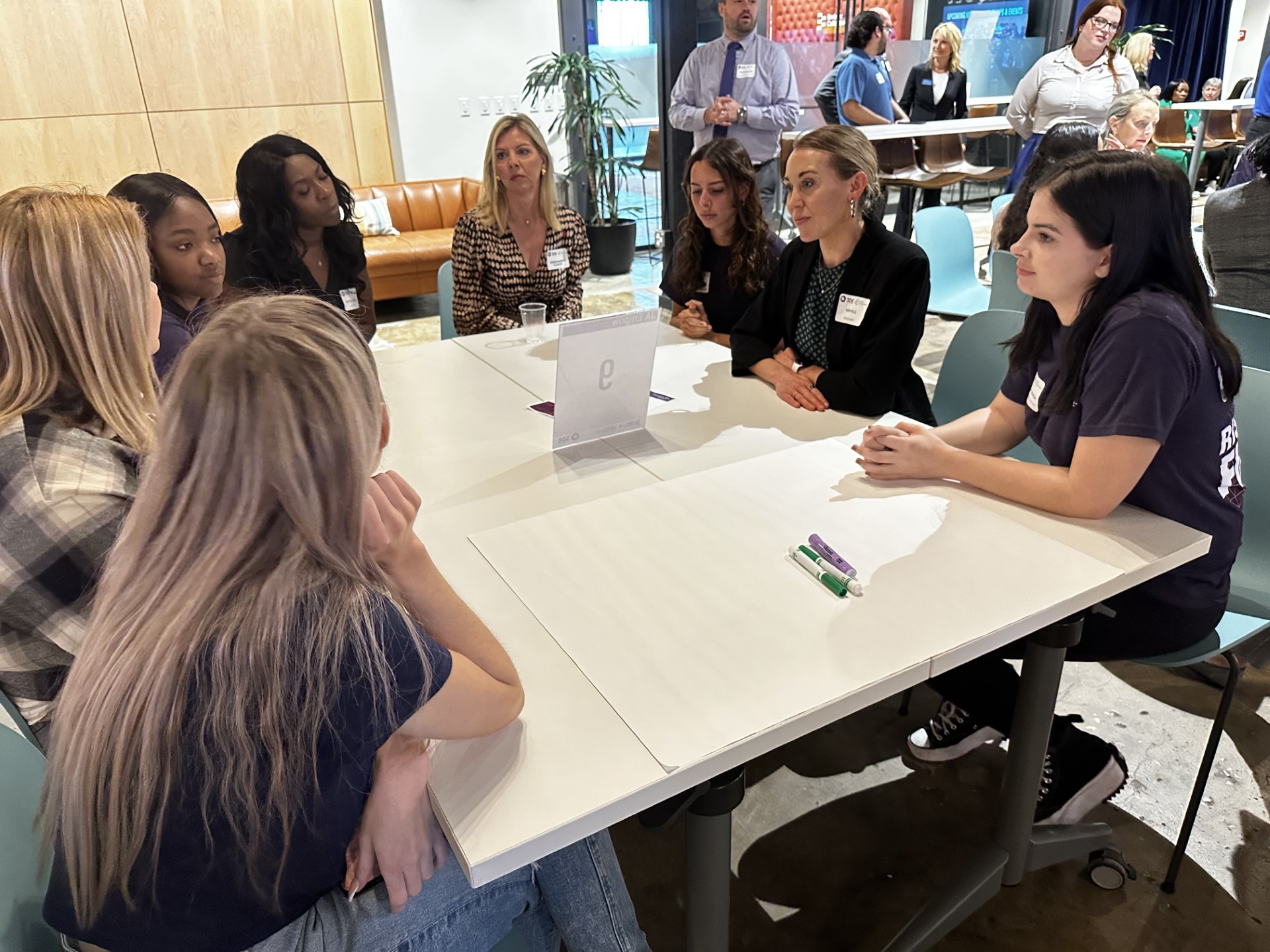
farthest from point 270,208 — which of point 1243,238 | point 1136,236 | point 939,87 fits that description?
point 939,87

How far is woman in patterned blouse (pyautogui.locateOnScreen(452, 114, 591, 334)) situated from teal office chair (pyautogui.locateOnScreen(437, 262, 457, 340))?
1.5 inches

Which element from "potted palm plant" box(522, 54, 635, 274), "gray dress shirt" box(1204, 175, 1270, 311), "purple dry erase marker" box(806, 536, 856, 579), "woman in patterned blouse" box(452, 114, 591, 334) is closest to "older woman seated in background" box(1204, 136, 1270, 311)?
"gray dress shirt" box(1204, 175, 1270, 311)

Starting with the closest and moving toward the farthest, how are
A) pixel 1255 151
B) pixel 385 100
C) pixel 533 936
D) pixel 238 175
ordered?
pixel 533 936 < pixel 1255 151 < pixel 238 175 < pixel 385 100

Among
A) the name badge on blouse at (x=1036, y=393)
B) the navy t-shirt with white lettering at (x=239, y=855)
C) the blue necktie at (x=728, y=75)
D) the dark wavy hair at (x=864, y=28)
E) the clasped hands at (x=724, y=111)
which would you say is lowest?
the navy t-shirt with white lettering at (x=239, y=855)

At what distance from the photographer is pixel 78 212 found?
1.26 metres

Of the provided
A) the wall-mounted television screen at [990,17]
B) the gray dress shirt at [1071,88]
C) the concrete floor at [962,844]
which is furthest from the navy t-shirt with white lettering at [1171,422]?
the wall-mounted television screen at [990,17]

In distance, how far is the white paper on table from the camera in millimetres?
971

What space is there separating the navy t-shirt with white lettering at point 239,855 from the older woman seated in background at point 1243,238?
2.68 meters

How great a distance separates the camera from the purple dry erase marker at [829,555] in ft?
3.84

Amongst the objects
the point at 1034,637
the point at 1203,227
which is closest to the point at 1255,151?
the point at 1203,227

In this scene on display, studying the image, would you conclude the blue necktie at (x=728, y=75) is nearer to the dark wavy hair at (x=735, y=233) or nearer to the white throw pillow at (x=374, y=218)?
the dark wavy hair at (x=735, y=233)

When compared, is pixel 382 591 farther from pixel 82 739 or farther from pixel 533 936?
pixel 533 936

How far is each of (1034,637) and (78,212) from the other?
5.04 ft

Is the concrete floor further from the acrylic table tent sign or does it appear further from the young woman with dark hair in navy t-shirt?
the acrylic table tent sign
